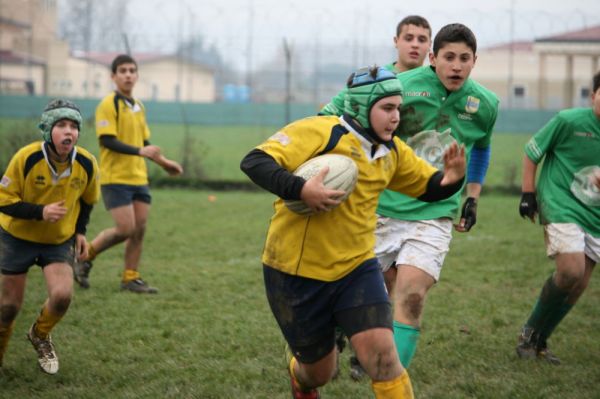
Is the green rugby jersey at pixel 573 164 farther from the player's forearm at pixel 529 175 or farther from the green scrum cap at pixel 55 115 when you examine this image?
the green scrum cap at pixel 55 115

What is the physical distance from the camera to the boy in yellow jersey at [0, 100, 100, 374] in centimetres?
587

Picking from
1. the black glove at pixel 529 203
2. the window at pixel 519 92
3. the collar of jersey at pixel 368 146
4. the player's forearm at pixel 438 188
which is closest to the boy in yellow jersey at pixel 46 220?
the collar of jersey at pixel 368 146

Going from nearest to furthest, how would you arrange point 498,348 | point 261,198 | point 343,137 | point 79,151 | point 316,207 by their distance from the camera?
1. point 316,207
2. point 343,137
3. point 79,151
4. point 498,348
5. point 261,198

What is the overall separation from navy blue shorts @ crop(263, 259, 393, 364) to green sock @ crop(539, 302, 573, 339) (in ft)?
8.40

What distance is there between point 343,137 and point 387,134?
24 cm

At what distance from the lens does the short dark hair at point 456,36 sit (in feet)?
18.1

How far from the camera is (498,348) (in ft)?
22.6

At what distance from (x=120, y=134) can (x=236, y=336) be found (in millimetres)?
3205

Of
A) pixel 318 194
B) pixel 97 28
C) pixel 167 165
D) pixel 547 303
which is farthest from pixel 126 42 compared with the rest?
pixel 318 194

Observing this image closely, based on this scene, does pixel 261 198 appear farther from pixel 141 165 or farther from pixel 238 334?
pixel 238 334

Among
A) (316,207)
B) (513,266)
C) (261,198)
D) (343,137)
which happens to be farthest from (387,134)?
(261,198)

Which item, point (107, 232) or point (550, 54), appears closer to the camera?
point (107, 232)

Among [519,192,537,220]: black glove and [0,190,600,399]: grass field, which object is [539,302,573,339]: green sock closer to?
[0,190,600,399]: grass field

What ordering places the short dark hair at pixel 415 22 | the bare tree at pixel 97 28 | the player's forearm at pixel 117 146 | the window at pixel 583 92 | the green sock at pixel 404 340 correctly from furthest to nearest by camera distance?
1. the window at pixel 583 92
2. the bare tree at pixel 97 28
3. the player's forearm at pixel 117 146
4. the short dark hair at pixel 415 22
5. the green sock at pixel 404 340
